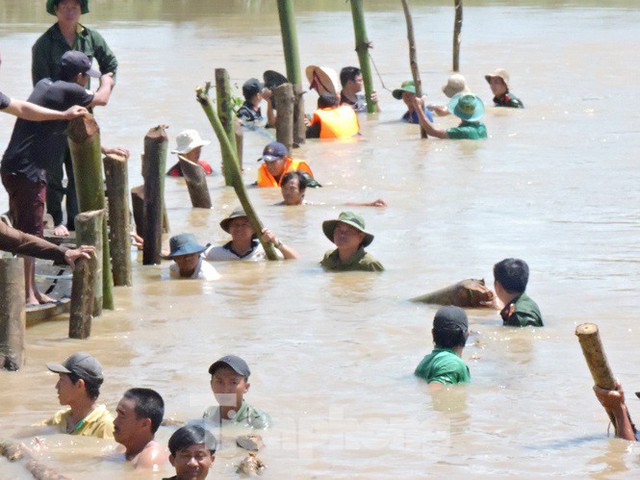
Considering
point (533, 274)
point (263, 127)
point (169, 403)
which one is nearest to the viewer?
point (169, 403)

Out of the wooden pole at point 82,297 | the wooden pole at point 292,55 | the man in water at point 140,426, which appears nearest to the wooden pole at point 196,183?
the wooden pole at point 292,55

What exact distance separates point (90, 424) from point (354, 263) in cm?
467

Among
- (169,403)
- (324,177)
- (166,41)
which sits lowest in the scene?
(166,41)

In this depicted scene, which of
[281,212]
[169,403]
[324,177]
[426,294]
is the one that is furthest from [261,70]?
[169,403]

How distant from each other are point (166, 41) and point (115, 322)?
84.1ft

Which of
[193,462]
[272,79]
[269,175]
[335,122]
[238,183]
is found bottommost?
[335,122]

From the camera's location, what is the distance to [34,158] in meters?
9.75

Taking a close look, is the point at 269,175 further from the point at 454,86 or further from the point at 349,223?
the point at 454,86

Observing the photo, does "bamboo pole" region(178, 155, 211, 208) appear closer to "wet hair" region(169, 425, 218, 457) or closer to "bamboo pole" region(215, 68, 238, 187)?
"bamboo pole" region(215, 68, 238, 187)

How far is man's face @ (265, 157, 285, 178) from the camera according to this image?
15352 millimetres

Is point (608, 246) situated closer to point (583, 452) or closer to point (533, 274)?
point (533, 274)

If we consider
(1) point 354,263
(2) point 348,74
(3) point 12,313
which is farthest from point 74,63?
(2) point 348,74

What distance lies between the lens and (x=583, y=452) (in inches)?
295

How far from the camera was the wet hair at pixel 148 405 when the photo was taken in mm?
6953
